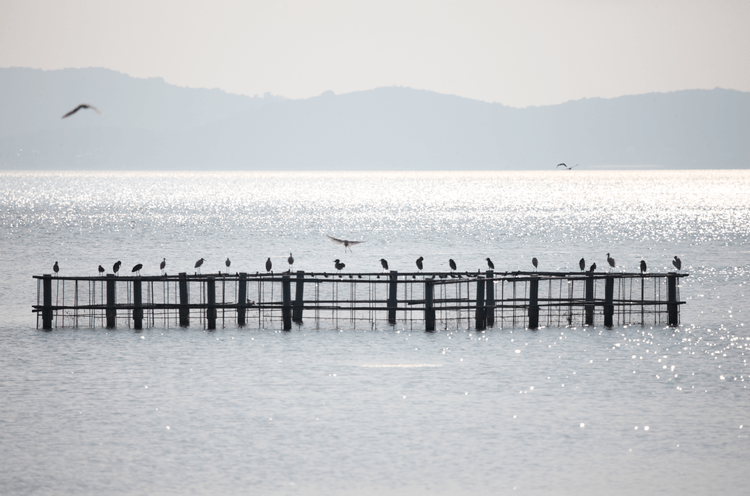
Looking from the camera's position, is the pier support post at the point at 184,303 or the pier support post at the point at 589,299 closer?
the pier support post at the point at 184,303

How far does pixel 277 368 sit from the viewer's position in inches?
1109

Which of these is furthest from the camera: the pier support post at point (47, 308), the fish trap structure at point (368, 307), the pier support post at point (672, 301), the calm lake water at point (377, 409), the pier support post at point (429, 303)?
the pier support post at point (672, 301)

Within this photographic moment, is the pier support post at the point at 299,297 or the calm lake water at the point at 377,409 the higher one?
the pier support post at the point at 299,297

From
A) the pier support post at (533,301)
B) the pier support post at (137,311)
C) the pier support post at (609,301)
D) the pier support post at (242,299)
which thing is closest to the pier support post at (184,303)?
the pier support post at (137,311)

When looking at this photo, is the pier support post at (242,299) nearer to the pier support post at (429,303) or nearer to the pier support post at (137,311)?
the pier support post at (137,311)

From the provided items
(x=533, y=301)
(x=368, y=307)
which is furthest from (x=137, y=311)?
(x=533, y=301)

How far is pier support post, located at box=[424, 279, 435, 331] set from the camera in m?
30.3

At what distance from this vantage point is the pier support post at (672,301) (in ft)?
107

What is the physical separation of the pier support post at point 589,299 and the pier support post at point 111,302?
15604mm

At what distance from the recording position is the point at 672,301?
33500 millimetres

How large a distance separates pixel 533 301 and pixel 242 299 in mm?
9713

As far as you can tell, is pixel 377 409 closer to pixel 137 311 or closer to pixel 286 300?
pixel 286 300

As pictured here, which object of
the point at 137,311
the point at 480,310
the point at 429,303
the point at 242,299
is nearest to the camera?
the point at 429,303

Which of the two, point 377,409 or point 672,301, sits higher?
point 672,301
